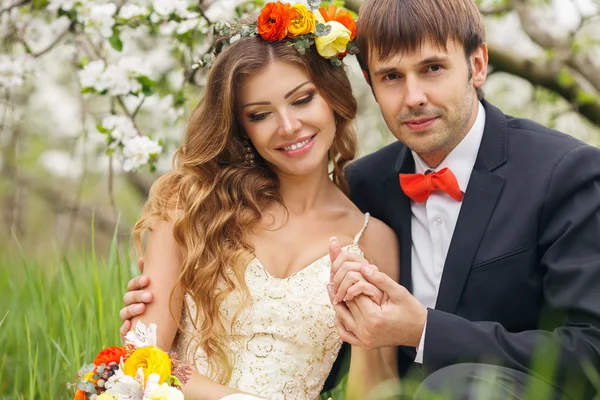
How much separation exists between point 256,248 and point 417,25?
104 cm

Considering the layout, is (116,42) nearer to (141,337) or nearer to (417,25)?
(417,25)

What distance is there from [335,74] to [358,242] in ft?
2.19

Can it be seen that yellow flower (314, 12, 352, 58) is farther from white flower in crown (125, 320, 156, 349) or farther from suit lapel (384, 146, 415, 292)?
white flower in crown (125, 320, 156, 349)

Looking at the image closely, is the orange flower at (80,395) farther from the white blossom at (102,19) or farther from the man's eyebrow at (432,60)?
the white blossom at (102,19)

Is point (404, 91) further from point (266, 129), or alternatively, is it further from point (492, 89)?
point (492, 89)

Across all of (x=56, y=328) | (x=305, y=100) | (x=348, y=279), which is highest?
(x=305, y=100)

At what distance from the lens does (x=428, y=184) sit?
2912mm

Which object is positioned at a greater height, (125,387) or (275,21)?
(275,21)

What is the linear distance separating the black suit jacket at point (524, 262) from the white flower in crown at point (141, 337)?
86cm

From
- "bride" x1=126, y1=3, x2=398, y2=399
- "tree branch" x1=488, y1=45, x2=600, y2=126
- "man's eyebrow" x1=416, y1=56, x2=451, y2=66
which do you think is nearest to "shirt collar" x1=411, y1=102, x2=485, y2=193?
"man's eyebrow" x1=416, y1=56, x2=451, y2=66

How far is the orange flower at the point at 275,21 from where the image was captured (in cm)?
295

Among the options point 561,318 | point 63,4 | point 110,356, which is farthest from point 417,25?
point 63,4

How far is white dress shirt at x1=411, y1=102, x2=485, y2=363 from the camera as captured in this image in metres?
2.91

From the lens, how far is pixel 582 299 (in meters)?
2.50
